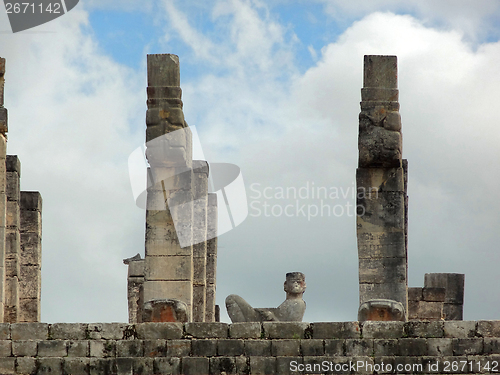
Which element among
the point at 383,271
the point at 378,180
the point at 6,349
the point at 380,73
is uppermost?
the point at 380,73

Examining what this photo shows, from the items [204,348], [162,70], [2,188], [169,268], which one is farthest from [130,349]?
[162,70]

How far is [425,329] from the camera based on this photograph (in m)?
17.5

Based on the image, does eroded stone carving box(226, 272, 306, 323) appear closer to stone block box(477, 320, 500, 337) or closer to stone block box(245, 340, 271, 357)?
stone block box(245, 340, 271, 357)

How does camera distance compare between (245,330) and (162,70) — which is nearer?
(245,330)

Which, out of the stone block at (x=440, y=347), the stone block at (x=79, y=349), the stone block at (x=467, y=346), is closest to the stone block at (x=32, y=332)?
the stone block at (x=79, y=349)

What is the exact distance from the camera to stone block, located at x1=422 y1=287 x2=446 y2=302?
89.2 ft

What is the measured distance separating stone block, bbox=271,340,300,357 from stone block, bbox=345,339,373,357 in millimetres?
793

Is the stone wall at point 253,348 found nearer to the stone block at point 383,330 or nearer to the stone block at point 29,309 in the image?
the stone block at point 383,330

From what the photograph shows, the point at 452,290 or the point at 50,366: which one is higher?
the point at 452,290

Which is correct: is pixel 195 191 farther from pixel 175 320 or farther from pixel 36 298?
pixel 175 320

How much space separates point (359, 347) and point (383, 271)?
3.04 metres

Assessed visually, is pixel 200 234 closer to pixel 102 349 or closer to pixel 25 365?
pixel 102 349

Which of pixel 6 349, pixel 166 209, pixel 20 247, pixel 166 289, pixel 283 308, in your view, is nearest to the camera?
pixel 6 349

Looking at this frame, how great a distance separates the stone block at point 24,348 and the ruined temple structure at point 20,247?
3963 mm
